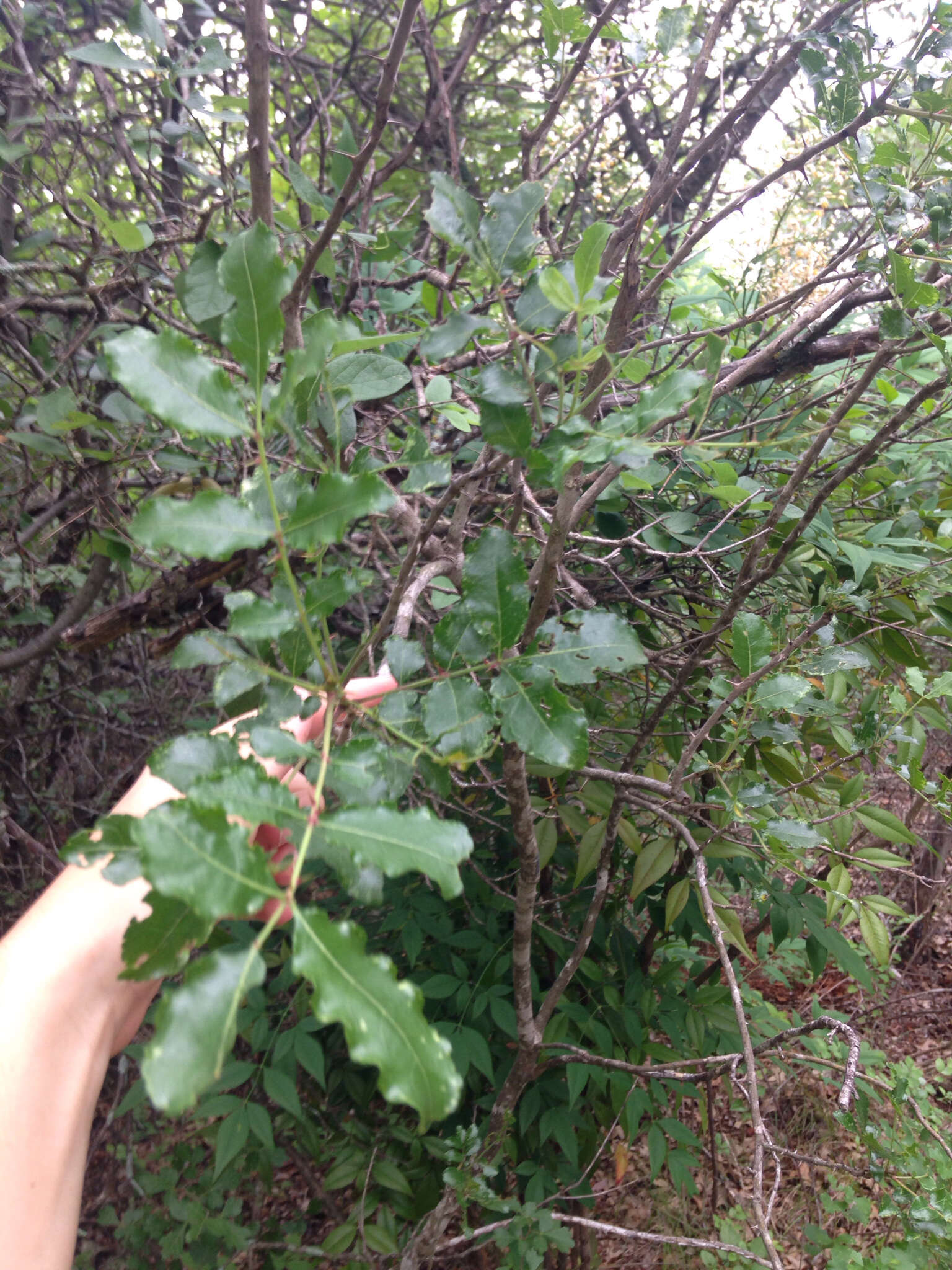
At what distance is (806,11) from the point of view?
2.14 metres

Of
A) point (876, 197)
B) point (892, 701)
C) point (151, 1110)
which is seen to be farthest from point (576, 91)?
point (151, 1110)

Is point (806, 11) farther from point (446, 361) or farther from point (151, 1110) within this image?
point (151, 1110)

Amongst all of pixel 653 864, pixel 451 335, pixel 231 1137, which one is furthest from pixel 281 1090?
pixel 451 335

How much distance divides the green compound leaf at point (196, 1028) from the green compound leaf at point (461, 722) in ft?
0.90

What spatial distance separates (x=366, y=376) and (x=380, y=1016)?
626 millimetres

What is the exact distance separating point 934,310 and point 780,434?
2.14ft

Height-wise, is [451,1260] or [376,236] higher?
[376,236]

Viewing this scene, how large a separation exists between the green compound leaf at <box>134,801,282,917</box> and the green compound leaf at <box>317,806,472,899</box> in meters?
0.06

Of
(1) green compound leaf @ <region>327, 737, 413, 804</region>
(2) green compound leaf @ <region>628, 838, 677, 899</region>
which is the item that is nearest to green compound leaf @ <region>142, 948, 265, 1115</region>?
(1) green compound leaf @ <region>327, 737, 413, 804</region>

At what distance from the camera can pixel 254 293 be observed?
1.69 feet

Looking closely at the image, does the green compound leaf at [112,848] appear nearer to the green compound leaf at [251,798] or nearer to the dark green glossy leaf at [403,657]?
the green compound leaf at [251,798]

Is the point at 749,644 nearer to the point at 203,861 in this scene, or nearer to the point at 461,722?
the point at 461,722

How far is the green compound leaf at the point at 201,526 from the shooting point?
0.49 meters

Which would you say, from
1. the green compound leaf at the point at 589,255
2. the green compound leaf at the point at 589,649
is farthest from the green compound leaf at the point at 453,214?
the green compound leaf at the point at 589,649
